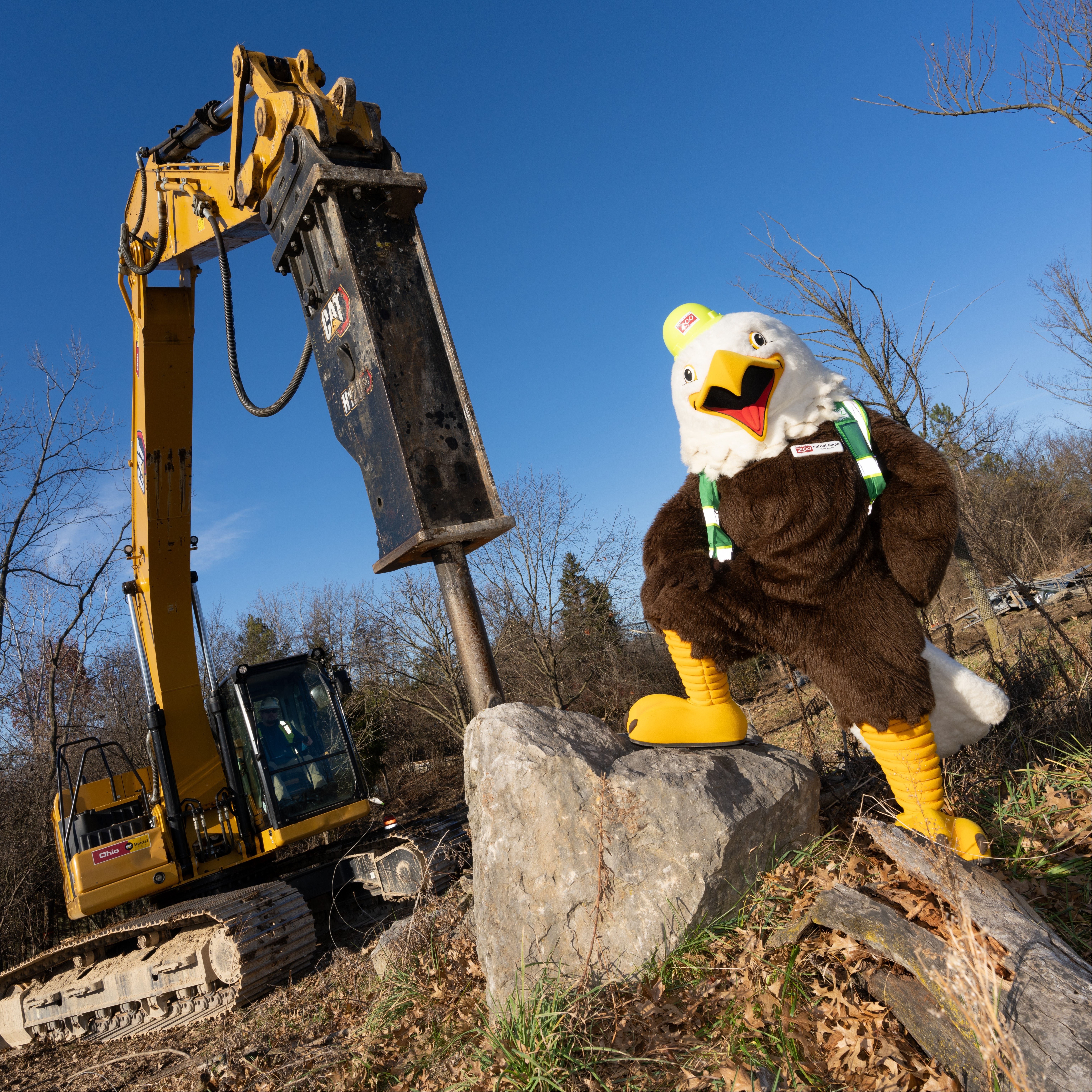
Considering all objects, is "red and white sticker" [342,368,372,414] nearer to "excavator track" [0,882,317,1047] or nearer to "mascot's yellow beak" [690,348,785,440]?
"mascot's yellow beak" [690,348,785,440]

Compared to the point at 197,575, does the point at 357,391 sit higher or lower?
lower

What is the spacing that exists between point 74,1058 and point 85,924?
552 cm

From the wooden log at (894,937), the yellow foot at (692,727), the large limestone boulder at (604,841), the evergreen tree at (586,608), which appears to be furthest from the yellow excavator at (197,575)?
the evergreen tree at (586,608)

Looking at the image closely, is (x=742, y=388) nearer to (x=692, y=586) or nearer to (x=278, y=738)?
(x=692, y=586)

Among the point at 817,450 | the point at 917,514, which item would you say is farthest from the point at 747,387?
the point at 917,514

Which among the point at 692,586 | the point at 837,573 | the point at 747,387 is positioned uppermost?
Result: the point at 747,387

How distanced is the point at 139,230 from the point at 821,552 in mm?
6251

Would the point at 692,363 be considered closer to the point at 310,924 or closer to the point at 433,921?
the point at 433,921

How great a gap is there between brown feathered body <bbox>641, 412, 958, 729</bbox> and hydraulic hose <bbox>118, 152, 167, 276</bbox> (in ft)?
14.5

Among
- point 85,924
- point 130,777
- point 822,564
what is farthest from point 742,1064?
point 85,924

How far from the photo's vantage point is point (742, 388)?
102 inches

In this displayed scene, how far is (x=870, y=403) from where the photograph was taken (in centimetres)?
320

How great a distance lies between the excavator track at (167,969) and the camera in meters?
5.20

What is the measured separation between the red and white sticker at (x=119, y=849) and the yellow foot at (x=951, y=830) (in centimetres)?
573
